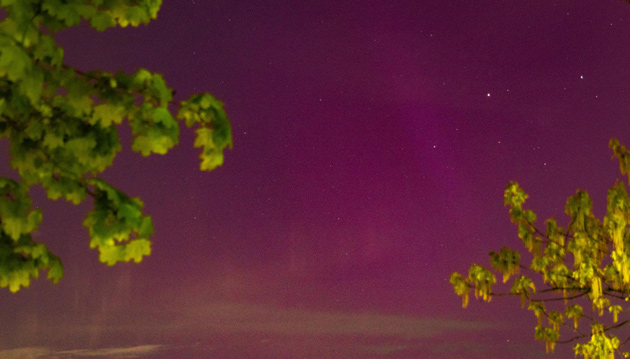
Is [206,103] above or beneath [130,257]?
above

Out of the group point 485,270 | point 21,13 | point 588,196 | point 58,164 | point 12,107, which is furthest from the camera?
point 485,270

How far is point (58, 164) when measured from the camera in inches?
211

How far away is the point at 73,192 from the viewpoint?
520cm

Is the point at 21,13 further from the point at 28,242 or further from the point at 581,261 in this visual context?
the point at 581,261

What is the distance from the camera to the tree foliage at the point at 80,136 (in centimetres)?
497

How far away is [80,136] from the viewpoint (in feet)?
17.7

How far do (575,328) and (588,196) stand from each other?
9.36ft

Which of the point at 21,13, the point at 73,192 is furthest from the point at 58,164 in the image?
the point at 21,13

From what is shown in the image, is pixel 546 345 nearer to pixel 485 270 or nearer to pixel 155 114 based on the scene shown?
pixel 485 270

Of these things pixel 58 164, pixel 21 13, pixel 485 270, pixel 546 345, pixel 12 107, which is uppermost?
pixel 21 13

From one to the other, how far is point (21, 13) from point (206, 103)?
5.05 ft

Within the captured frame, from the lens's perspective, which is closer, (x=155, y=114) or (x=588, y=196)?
(x=155, y=114)

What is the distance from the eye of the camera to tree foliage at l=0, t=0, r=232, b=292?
4969mm

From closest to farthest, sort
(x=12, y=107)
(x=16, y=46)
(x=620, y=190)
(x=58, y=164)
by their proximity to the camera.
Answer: (x=16, y=46), (x=12, y=107), (x=58, y=164), (x=620, y=190)
